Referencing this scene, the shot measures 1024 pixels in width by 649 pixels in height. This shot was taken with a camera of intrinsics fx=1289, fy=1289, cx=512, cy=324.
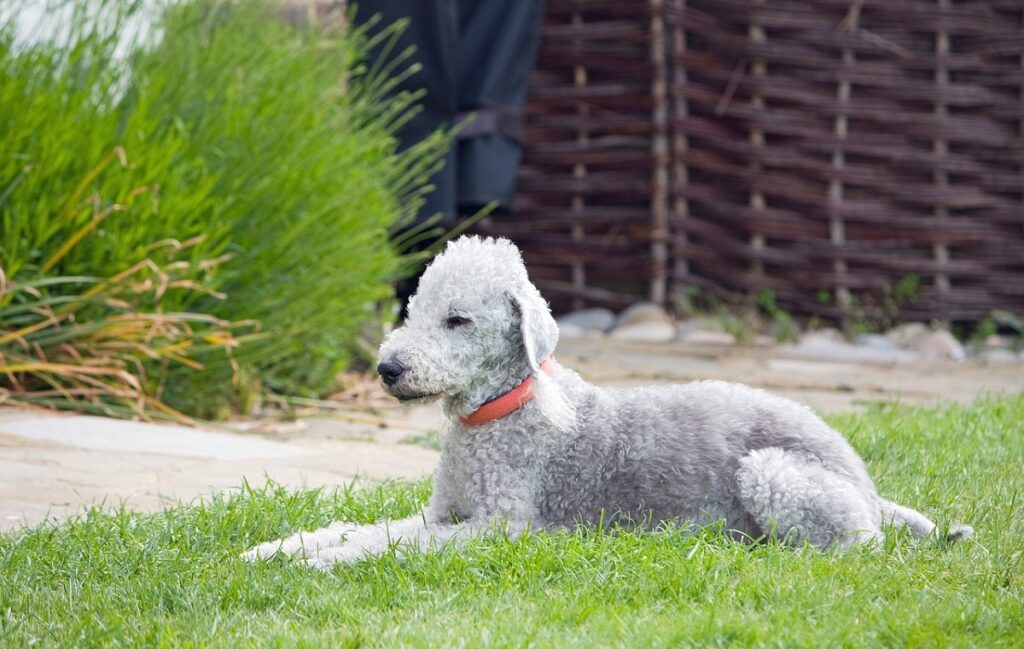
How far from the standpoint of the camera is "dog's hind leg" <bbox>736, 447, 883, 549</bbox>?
138 inches

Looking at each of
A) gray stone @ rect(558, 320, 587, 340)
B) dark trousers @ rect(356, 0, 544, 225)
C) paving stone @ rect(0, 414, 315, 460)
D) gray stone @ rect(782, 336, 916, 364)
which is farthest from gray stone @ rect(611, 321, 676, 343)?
paving stone @ rect(0, 414, 315, 460)

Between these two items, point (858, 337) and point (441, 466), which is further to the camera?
point (858, 337)

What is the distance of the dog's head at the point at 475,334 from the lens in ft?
11.7

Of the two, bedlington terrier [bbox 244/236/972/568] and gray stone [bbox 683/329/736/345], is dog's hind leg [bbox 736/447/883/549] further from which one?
gray stone [bbox 683/329/736/345]

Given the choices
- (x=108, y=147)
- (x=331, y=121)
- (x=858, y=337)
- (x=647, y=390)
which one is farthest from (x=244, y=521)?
(x=858, y=337)

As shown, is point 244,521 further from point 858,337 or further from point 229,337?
point 858,337

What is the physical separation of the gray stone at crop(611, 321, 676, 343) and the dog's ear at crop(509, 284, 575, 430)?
610 centimetres

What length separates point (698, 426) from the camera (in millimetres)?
3770

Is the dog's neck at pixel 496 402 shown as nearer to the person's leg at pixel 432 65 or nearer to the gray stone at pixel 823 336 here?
the person's leg at pixel 432 65

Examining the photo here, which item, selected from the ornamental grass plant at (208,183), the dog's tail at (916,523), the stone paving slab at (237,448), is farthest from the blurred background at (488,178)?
the dog's tail at (916,523)

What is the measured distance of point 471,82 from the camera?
827 centimetres

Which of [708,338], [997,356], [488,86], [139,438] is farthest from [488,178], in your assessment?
[997,356]

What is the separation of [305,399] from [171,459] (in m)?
1.75

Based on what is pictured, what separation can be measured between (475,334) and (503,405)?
9.3 inches
